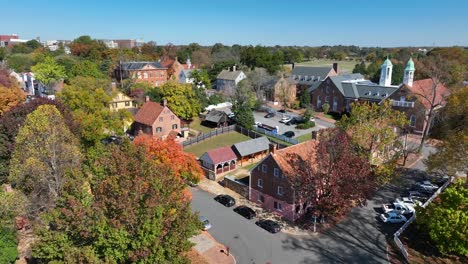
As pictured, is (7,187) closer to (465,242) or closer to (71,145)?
(71,145)

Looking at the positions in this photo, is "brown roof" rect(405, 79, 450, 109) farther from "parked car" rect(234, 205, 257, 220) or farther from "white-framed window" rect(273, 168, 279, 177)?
"parked car" rect(234, 205, 257, 220)

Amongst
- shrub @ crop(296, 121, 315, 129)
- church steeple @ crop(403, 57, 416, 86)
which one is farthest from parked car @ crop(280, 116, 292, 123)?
church steeple @ crop(403, 57, 416, 86)

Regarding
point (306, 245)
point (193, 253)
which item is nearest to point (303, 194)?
point (306, 245)

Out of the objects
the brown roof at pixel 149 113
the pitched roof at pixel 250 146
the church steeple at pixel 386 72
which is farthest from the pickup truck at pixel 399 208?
the church steeple at pixel 386 72

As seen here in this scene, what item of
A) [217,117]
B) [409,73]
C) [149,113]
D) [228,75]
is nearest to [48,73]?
[149,113]

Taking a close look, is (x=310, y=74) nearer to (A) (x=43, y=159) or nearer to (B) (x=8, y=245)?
(A) (x=43, y=159)
